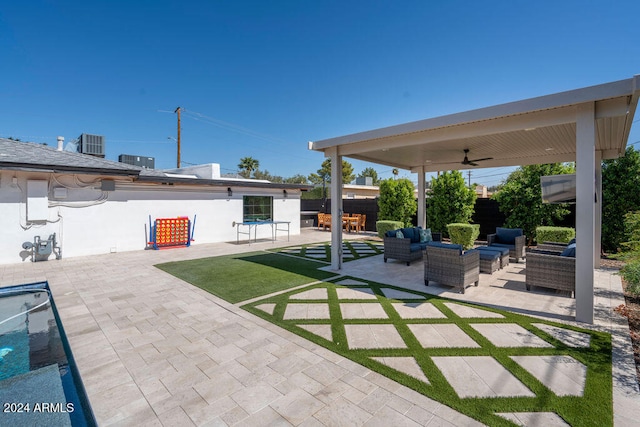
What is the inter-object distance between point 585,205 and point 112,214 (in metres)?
11.2

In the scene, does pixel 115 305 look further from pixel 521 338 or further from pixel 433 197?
pixel 433 197

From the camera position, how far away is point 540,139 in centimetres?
552

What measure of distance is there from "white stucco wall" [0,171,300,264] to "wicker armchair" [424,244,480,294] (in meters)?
8.66

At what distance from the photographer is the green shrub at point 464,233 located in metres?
9.48

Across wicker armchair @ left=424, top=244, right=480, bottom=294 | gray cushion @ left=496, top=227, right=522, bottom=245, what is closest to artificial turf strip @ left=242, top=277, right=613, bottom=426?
wicker armchair @ left=424, top=244, right=480, bottom=294

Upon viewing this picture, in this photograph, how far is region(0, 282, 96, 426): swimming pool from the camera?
2.05 metres

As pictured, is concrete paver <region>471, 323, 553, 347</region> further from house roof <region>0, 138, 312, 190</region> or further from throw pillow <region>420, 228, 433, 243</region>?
house roof <region>0, 138, 312, 190</region>

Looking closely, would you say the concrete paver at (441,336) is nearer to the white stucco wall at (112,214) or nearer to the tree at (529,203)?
the tree at (529,203)

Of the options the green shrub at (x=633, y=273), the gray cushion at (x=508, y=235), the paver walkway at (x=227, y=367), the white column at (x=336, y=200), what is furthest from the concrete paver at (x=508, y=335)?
the gray cushion at (x=508, y=235)

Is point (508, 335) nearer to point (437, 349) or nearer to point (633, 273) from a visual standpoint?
point (437, 349)

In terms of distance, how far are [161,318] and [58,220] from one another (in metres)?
6.82

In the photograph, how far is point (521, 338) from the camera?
3.14 m

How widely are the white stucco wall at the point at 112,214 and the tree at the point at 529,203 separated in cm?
975

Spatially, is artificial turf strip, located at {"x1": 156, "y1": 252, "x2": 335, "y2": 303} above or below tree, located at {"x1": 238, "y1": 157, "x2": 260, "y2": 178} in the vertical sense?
below
